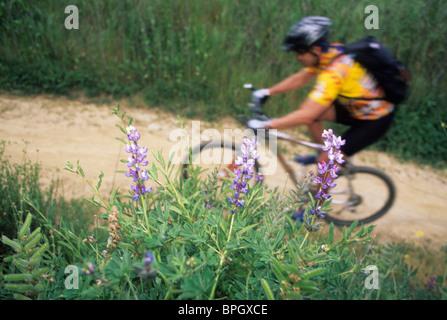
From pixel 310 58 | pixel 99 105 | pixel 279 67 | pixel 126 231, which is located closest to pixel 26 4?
pixel 99 105

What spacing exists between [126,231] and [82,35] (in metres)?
5.75

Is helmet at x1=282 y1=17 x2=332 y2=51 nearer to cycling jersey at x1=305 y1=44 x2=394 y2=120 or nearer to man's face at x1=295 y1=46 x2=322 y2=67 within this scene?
man's face at x1=295 y1=46 x2=322 y2=67

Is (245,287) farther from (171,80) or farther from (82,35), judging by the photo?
(82,35)

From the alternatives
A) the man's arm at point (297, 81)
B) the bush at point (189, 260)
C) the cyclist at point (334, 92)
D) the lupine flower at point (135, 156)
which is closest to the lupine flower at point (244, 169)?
the bush at point (189, 260)

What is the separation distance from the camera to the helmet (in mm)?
3113

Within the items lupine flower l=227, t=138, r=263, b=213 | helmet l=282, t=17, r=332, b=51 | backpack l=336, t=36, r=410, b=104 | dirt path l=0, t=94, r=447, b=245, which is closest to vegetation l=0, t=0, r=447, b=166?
dirt path l=0, t=94, r=447, b=245

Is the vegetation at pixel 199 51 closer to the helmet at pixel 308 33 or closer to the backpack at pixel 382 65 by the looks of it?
the helmet at pixel 308 33

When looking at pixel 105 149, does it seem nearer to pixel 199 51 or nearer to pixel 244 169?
pixel 199 51

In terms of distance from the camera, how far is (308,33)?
3.11 meters

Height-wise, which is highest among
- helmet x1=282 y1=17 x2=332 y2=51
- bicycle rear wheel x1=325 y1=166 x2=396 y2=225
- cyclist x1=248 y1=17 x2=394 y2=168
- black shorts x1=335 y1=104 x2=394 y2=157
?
helmet x1=282 y1=17 x2=332 y2=51

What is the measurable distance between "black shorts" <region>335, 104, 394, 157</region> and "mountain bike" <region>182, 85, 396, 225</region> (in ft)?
1.02

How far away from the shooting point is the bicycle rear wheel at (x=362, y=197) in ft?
13.2

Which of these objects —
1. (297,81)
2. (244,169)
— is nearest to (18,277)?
(244,169)

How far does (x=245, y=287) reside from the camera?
1.41 meters
